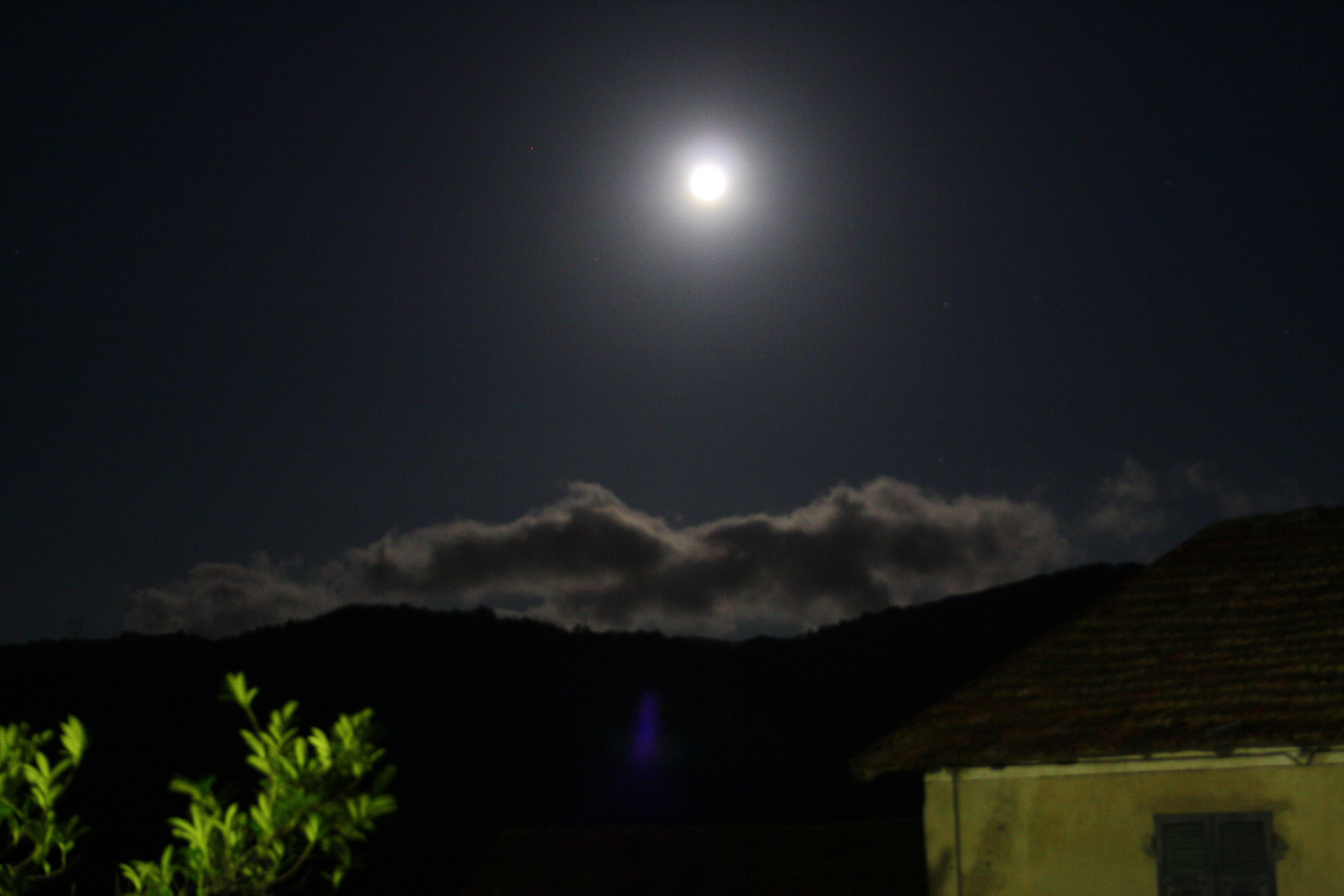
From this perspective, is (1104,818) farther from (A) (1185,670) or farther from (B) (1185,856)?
(A) (1185,670)

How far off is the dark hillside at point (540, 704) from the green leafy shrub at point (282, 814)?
5181 centimetres

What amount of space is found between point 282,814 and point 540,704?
94716 mm

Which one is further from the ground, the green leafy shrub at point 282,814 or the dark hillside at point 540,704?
the dark hillside at point 540,704

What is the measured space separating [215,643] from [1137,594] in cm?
9418

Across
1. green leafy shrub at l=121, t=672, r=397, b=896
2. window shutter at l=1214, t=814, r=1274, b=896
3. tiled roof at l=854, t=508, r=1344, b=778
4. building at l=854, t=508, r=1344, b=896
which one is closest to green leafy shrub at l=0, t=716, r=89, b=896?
green leafy shrub at l=121, t=672, r=397, b=896

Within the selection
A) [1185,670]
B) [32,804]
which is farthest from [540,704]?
[32,804]

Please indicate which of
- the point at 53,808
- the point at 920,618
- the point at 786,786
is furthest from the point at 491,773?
the point at 53,808

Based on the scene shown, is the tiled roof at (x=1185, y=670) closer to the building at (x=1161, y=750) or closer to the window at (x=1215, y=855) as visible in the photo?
the building at (x=1161, y=750)

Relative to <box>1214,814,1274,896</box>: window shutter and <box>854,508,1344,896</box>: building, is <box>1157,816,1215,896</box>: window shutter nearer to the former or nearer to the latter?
<box>854,508,1344,896</box>: building

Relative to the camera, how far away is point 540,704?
9831cm

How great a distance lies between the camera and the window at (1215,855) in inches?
529

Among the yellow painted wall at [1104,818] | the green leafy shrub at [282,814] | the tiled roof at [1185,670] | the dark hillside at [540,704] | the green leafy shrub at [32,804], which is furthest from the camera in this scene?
the dark hillside at [540,704]

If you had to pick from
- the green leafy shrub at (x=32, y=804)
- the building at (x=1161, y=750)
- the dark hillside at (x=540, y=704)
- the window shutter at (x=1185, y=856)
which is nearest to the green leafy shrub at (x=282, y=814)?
the green leafy shrub at (x=32, y=804)

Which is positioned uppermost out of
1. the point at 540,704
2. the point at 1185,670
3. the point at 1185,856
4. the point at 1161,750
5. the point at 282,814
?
the point at 540,704
